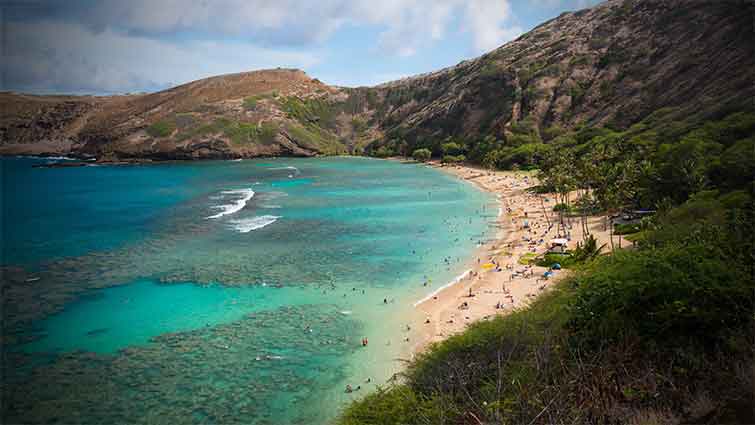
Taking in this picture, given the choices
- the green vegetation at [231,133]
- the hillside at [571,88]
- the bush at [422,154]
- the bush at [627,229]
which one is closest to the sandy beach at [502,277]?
the bush at [627,229]

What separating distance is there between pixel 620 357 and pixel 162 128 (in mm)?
208403

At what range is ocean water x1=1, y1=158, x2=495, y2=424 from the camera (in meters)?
22.7

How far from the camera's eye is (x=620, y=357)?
1441 cm

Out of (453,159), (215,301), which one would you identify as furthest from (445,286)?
(453,159)

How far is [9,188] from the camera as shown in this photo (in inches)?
4134

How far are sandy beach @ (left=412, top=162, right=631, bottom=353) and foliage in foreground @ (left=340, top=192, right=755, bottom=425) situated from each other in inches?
351

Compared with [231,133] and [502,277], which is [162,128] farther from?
[502,277]

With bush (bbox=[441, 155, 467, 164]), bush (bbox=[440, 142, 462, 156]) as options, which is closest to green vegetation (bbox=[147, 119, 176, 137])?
bush (bbox=[440, 142, 462, 156])

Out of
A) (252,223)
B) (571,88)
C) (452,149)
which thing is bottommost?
(252,223)

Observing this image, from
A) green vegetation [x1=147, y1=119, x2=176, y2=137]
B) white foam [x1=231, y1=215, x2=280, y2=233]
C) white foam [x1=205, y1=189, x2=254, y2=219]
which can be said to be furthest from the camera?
green vegetation [x1=147, y1=119, x2=176, y2=137]

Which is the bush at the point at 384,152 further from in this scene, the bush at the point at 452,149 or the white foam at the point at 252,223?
the white foam at the point at 252,223

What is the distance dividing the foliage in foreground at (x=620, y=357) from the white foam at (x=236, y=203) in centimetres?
5683

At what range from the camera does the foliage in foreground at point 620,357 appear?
1230cm

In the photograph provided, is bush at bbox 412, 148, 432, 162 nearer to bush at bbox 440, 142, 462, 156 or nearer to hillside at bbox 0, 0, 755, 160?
hillside at bbox 0, 0, 755, 160
